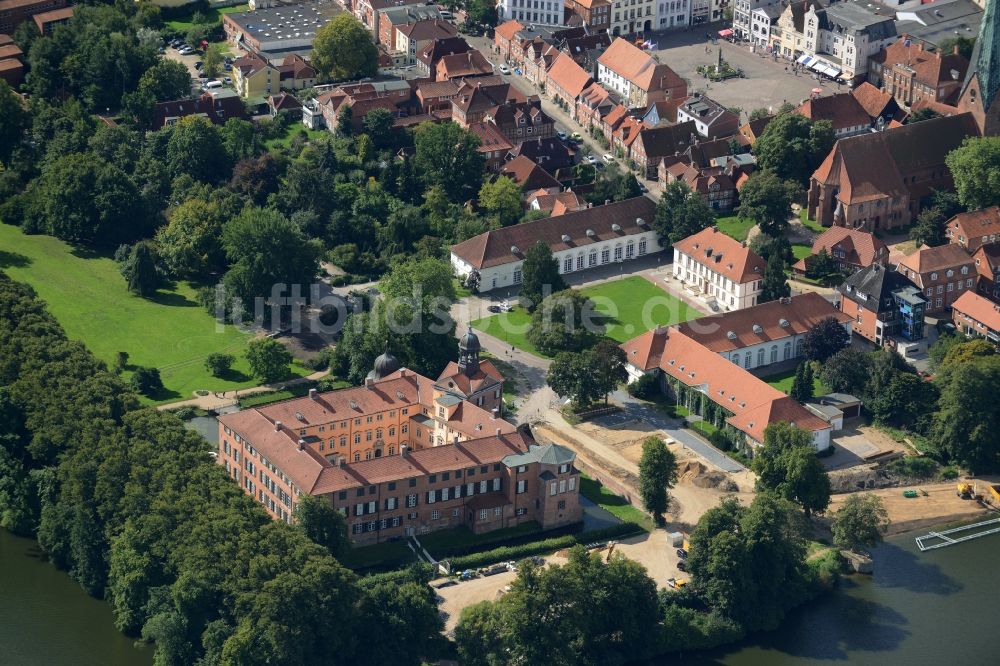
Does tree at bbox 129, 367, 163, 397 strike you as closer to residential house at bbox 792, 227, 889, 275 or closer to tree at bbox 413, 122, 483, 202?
tree at bbox 413, 122, 483, 202

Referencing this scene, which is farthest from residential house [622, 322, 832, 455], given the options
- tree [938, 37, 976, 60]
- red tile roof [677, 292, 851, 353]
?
tree [938, 37, 976, 60]

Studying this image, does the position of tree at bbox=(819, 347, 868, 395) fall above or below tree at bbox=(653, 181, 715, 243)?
below

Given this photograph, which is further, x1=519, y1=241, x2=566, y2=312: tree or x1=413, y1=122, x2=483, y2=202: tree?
x1=413, y1=122, x2=483, y2=202: tree

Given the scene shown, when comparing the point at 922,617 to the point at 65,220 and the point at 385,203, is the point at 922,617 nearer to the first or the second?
the point at 385,203

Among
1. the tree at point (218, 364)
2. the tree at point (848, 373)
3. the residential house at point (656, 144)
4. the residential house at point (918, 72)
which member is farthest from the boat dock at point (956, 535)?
the residential house at point (918, 72)

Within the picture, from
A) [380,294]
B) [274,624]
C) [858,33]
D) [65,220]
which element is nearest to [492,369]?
[380,294]

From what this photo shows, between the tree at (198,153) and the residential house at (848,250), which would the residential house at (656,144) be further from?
the tree at (198,153)
